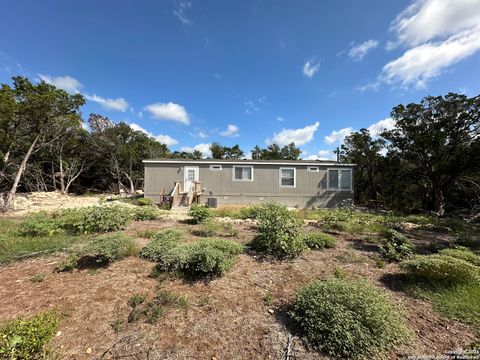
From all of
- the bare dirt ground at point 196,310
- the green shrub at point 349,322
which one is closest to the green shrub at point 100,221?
the bare dirt ground at point 196,310

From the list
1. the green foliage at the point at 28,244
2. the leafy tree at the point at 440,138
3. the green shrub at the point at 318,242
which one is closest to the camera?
the green foliage at the point at 28,244

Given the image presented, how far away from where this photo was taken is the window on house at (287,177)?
46.2 feet

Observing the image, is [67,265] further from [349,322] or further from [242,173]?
[242,173]

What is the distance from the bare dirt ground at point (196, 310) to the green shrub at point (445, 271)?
511 mm

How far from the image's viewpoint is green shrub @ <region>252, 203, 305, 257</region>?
171 inches

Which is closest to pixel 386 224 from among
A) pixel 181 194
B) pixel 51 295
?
pixel 51 295

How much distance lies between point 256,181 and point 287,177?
1971 millimetres

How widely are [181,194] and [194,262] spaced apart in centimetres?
968

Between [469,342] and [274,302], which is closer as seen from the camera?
[469,342]

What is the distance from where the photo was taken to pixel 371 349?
201 cm

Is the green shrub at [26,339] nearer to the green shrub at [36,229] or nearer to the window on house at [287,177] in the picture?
the green shrub at [36,229]

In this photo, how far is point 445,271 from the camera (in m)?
3.23

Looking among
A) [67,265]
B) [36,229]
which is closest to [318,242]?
[67,265]

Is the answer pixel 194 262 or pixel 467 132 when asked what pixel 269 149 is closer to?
pixel 467 132
